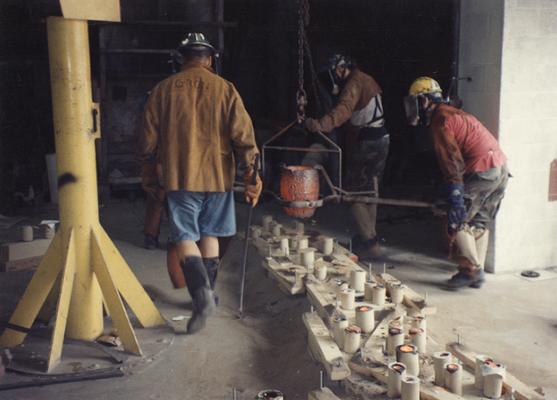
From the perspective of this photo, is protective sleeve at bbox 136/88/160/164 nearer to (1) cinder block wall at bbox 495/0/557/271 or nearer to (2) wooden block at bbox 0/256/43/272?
(2) wooden block at bbox 0/256/43/272

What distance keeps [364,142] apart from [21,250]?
3407 mm

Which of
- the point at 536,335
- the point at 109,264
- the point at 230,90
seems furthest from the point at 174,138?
the point at 536,335

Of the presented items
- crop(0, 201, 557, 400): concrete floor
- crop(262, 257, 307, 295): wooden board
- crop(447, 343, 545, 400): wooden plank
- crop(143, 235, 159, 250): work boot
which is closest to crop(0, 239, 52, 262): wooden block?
crop(0, 201, 557, 400): concrete floor

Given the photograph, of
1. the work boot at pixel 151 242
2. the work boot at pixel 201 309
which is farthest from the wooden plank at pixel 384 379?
the work boot at pixel 151 242

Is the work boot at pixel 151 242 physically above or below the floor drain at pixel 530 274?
above

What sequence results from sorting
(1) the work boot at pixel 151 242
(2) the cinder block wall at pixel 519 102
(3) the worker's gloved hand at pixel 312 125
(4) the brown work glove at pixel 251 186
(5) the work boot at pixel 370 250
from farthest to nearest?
(1) the work boot at pixel 151 242 < (5) the work boot at pixel 370 250 < (3) the worker's gloved hand at pixel 312 125 < (2) the cinder block wall at pixel 519 102 < (4) the brown work glove at pixel 251 186

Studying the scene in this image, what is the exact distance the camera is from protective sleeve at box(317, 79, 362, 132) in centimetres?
693

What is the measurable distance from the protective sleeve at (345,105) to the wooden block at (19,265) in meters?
2.96

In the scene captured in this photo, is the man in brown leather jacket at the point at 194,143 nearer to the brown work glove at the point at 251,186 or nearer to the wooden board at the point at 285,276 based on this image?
the brown work glove at the point at 251,186

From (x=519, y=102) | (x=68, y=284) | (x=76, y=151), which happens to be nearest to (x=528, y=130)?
(x=519, y=102)

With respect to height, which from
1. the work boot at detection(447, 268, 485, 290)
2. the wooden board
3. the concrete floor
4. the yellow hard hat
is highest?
the yellow hard hat

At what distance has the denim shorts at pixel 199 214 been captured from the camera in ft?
17.7

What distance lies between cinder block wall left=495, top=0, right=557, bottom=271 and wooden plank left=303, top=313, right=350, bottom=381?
2522mm

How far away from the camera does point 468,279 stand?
628 cm
